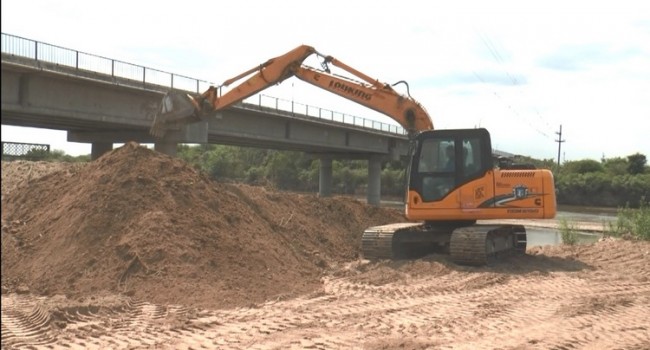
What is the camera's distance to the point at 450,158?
14461mm

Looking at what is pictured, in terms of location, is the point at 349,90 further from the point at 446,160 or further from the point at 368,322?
the point at 368,322

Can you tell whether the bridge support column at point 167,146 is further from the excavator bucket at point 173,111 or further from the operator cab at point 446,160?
the operator cab at point 446,160

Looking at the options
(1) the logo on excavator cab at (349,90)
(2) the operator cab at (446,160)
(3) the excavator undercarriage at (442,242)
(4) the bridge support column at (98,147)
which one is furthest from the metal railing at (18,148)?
(4) the bridge support column at (98,147)

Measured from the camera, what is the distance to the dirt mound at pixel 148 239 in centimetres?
1028

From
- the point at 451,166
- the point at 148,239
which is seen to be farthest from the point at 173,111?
the point at 451,166

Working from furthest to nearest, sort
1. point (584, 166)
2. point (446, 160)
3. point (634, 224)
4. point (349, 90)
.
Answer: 1. point (584, 166)
2. point (634, 224)
3. point (349, 90)
4. point (446, 160)

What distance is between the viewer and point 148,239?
11141 millimetres

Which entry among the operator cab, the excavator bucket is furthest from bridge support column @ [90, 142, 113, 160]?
the operator cab

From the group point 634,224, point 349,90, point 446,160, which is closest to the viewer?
point 446,160

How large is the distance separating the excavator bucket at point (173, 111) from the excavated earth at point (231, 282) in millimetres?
2250

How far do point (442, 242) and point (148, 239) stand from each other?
23.2 ft

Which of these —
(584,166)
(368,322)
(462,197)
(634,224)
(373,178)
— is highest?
(584,166)

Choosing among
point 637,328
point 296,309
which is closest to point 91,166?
point 296,309

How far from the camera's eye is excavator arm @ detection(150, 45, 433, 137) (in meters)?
16.6
